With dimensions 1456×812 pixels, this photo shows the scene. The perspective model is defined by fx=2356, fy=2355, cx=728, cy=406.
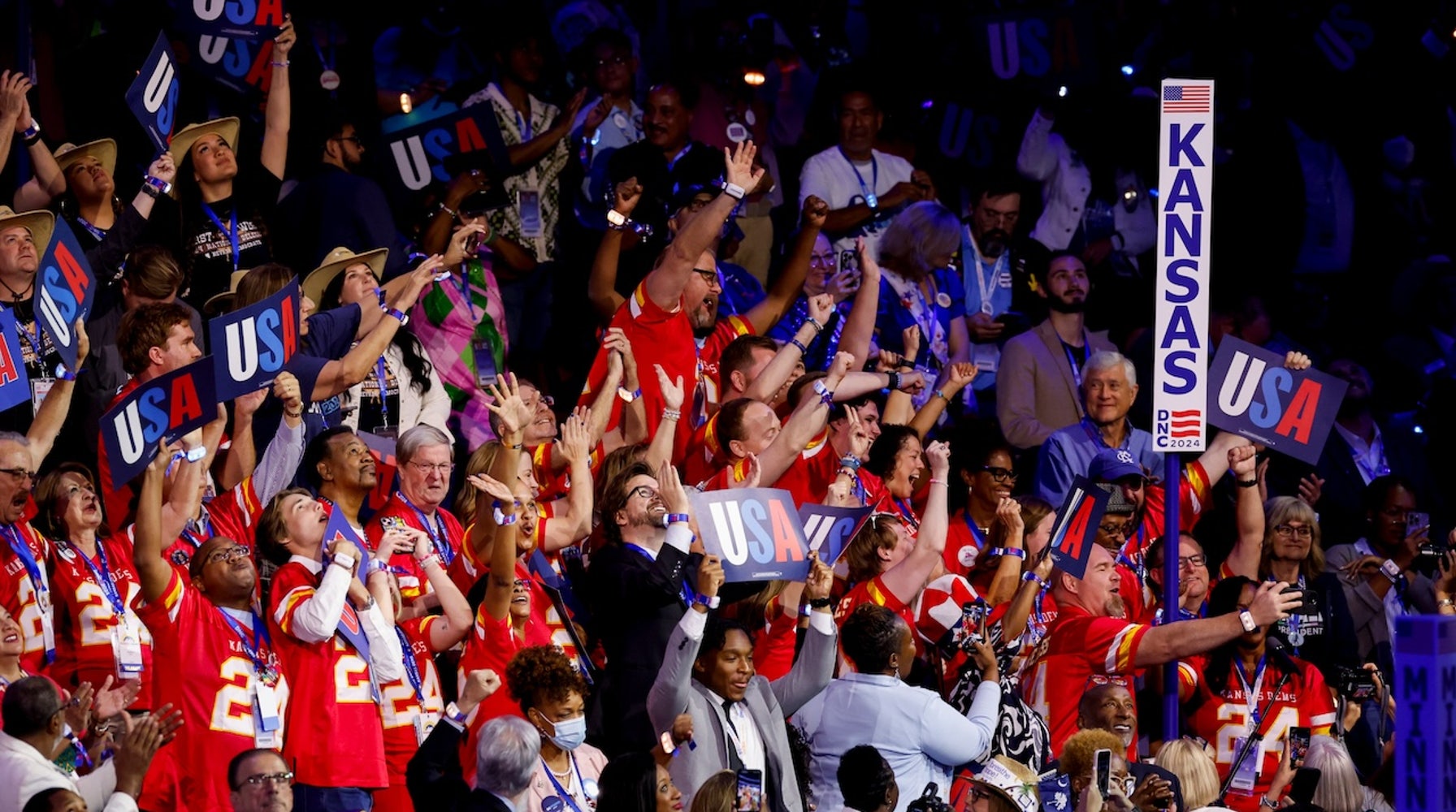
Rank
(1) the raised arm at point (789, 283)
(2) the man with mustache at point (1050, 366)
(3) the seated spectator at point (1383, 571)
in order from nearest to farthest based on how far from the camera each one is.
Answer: (3) the seated spectator at point (1383, 571) < (1) the raised arm at point (789, 283) < (2) the man with mustache at point (1050, 366)

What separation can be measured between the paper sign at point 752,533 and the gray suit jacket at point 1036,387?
352 cm

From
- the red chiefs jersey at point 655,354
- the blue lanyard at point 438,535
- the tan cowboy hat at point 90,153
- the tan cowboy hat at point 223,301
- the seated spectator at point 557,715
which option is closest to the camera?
the seated spectator at point 557,715

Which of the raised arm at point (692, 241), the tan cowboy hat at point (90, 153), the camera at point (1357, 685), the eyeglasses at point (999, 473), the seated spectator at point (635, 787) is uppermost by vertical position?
the tan cowboy hat at point (90, 153)

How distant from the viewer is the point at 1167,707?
27.4 feet

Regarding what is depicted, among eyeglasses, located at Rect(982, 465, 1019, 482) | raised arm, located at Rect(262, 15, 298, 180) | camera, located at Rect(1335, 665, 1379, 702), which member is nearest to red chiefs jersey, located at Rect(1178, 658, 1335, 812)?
camera, located at Rect(1335, 665, 1379, 702)

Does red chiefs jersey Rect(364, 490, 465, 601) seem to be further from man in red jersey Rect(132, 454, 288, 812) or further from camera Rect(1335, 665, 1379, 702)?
camera Rect(1335, 665, 1379, 702)

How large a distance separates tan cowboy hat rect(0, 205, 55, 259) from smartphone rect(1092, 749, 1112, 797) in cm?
417

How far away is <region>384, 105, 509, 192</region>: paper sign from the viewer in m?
10.6

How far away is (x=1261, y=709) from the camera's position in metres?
9.49

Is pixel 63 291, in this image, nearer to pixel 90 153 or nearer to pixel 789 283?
pixel 90 153

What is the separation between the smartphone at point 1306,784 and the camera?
8.48m

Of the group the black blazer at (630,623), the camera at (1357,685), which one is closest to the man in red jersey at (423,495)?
the black blazer at (630,623)

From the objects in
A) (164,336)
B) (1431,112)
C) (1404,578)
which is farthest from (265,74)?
(1431,112)

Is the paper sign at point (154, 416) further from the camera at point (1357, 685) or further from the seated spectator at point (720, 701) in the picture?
the camera at point (1357, 685)
